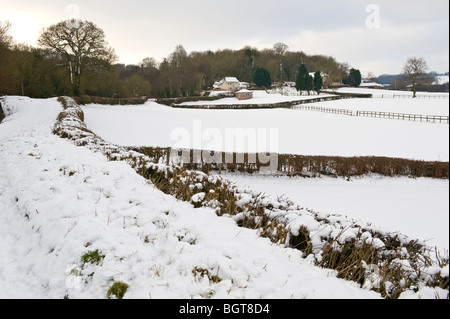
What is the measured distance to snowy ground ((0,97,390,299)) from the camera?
9.68 ft

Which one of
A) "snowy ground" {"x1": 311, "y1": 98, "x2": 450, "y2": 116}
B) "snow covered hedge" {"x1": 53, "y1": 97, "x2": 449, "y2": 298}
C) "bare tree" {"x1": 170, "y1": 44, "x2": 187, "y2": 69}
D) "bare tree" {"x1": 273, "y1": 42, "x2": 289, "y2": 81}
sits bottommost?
"snow covered hedge" {"x1": 53, "y1": 97, "x2": 449, "y2": 298}

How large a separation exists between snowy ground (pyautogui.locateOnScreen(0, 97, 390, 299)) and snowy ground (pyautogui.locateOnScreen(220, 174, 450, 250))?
14.8ft

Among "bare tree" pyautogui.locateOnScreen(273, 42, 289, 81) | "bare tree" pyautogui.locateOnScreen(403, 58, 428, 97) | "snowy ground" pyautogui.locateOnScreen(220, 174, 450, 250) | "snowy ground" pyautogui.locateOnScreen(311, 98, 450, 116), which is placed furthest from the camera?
"bare tree" pyautogui.locateOnScreen(273, 42, 289, 81)

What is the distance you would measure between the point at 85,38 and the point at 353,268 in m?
47.1

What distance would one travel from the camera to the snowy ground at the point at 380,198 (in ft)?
30.7

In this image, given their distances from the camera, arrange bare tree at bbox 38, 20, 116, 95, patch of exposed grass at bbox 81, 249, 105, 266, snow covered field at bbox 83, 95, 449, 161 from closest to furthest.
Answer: patch of exposed grass at bbox 81, 249, 105, 266 → snow covered field at bbox 83, 95, 449, 161 → bare tree at bbox 38, 20, 116, 95

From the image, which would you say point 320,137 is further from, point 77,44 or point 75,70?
point 75,70

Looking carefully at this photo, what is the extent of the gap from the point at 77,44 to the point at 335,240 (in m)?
47.3

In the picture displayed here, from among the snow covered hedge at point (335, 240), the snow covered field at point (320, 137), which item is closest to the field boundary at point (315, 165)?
the snow covered field at point (320, 137)

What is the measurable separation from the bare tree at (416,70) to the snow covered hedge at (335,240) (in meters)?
76.5

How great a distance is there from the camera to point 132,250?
136 inches

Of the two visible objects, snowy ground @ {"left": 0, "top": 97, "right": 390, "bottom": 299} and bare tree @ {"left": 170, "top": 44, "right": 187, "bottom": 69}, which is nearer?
snowy ground @ {"left": 0, "top": 97, "right": 390, "bottom": 299}

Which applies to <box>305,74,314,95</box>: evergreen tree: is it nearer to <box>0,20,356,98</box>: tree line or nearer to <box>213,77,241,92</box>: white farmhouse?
<box>213,77,241,92</box>: white farmhouse

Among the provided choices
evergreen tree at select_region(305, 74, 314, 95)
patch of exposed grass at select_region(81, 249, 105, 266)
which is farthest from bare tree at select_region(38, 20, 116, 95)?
evergreen tree at select_region(305, 74, 314, 95)
